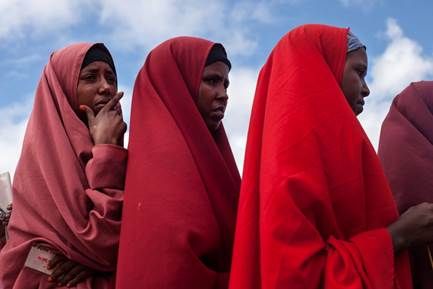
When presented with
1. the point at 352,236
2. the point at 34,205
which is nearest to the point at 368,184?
the point at 352,236

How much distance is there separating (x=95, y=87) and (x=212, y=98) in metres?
0.60

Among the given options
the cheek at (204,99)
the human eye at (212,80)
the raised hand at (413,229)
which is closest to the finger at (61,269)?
the cheek at (204,99)

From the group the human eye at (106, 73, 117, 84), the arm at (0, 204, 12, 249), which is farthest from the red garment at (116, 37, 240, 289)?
the arm at (0, 204, 12, 249)

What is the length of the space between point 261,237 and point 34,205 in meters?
1.14

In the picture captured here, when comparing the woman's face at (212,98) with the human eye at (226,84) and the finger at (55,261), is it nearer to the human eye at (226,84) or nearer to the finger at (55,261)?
the human eye at (226,84)

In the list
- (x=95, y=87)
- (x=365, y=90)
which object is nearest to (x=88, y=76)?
(x=95, y=87)

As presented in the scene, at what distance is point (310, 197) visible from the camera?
1.93 m

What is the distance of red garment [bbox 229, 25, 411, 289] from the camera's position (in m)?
1.89

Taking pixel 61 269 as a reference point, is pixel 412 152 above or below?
above

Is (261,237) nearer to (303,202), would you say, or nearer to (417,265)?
(303,202)

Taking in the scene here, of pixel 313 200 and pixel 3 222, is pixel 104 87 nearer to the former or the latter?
pixel 3 222

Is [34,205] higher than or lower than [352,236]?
higher

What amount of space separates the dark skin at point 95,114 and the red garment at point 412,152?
1.24 m

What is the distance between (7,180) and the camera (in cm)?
371
